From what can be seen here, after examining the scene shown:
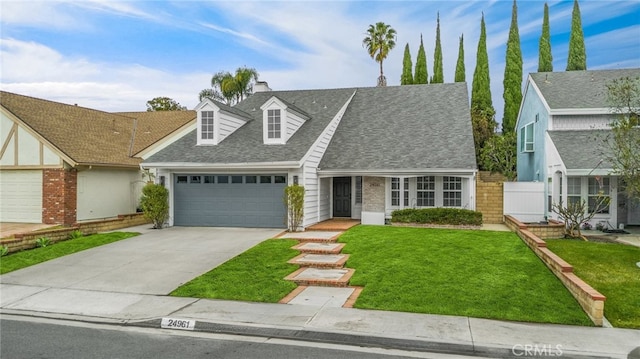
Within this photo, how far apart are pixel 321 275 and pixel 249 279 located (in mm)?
1659

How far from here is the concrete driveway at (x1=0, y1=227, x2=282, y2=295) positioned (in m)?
10.2

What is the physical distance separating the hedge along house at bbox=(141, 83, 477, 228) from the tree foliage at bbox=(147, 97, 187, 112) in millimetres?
34196

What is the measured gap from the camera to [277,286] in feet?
31.4

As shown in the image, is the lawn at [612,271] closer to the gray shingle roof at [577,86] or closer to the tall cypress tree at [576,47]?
the gray shingle roof at [577,86]

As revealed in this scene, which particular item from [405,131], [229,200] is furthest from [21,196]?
[405,131]

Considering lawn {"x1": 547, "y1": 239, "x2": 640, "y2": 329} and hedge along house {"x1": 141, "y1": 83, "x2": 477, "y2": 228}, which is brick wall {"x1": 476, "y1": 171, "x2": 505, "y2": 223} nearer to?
hedge along house {"x1": 141, "y1": 83, "x2": 477, "y2": 228}

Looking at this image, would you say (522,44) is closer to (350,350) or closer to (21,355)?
(350,350)

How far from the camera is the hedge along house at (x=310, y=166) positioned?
17375 millimetres

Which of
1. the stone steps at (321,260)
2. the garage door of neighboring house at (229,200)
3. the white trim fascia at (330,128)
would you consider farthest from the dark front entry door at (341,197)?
the stone steps at (321,260)

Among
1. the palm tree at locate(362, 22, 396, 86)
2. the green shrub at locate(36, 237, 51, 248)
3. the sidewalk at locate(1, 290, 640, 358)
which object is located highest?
the palm tree at locate(362, 22, 396, 86)

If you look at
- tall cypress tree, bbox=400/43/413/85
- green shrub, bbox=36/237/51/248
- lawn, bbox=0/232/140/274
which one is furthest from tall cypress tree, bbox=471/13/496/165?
green shrub, bbox=36/237/51/248

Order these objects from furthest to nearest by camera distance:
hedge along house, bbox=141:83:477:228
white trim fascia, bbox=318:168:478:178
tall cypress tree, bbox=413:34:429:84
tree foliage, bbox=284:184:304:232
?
tall cypress tree, bbox=413:34:429:84, hedge along house, bbox=141:83:477:228, white trim fascia, bbox=318:168:478:178, tree foliage, bbox=284:184:304:232

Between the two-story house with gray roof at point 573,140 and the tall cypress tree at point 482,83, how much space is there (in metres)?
13.2

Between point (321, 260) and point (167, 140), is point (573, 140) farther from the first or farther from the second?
point (167, 140)
